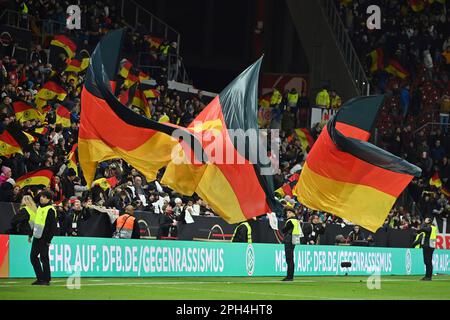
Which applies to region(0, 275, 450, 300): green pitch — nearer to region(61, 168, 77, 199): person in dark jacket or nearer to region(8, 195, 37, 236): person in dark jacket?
region(8, 195, 37, 236): person in dark jacket

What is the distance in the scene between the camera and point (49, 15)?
37.7 meters

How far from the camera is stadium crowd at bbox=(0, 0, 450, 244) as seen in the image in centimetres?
2845

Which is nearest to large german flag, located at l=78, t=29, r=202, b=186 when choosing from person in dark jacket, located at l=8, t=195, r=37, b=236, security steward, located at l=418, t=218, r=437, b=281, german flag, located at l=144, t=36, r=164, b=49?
person in dark jacket, located at l=8, t=195, r=37, b=236

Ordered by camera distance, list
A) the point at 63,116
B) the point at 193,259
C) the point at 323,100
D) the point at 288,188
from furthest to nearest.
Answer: the point at 323,100
the point at 288,188
the point at 63,116
the point at 193,259

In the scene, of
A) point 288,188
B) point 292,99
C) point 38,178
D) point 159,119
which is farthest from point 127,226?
point 292,99

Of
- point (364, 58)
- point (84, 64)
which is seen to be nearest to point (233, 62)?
point (364, 58)

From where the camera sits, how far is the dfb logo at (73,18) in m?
37.7

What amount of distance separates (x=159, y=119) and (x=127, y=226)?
8.05 metres

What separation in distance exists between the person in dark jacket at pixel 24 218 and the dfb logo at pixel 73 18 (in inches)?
525

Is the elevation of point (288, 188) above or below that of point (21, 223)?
above

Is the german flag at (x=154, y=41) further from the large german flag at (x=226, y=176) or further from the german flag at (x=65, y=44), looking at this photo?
the large german flag at (x=226, y=176)

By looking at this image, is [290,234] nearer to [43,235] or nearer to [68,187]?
[68,187]

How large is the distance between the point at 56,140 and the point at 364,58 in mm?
23299

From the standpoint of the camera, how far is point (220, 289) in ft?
80.4
